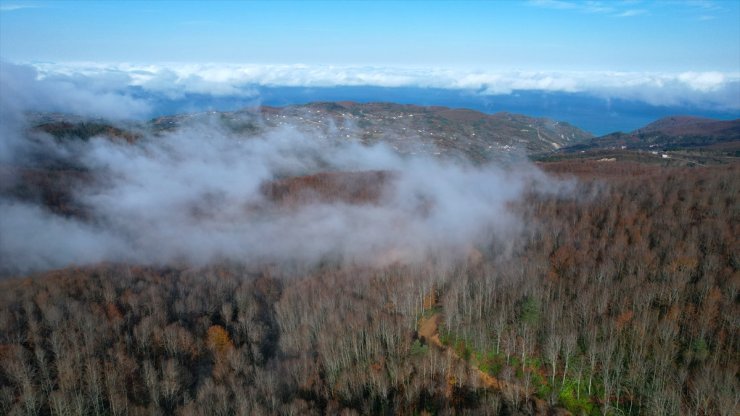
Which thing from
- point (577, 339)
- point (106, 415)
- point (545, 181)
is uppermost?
point (545, 181)

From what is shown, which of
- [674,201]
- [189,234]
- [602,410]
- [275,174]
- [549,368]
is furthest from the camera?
[275,174]

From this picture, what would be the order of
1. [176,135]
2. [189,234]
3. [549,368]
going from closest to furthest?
[549,368]
[189,234]
[176,135]

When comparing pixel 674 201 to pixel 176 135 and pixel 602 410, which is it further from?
pixel 176 135

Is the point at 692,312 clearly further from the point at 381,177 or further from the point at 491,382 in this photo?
the point at 381,177

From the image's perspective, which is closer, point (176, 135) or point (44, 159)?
point (44, 159)

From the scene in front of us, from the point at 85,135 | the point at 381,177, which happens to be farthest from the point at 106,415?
the point at 85,135

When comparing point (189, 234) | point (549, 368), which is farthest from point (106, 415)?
point (189, 234)

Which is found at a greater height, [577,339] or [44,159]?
[44,159]
